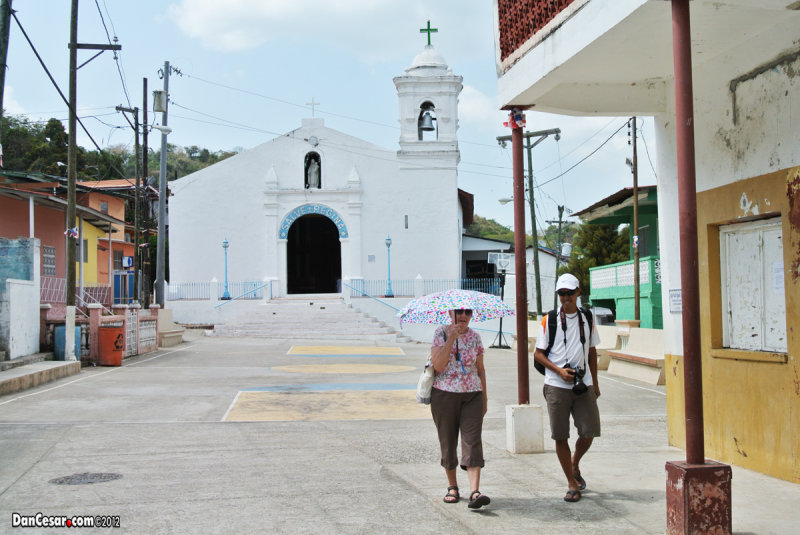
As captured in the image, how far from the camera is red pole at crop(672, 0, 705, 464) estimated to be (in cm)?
499

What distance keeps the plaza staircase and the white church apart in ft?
12.2

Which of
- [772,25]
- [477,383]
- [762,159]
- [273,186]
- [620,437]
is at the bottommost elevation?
[620,437]

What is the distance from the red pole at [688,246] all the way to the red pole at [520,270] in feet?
9.39

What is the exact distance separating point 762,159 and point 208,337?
2348cm

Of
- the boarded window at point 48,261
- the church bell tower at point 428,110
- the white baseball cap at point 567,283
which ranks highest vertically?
the church bell tower at point 428,110

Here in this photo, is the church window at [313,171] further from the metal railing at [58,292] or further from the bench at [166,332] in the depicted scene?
the metal railing at [58,292]

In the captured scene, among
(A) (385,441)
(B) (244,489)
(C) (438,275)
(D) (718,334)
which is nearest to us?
(B) (244,489)

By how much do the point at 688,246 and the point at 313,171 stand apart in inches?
1227

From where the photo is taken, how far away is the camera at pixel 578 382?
20.1 feet

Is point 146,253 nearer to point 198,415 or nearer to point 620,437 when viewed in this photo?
point 198,415

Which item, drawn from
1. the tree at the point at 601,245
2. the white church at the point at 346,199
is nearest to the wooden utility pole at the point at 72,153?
the white church at the point at 346,199

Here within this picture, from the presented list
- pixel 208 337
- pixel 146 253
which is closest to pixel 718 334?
pixel 208 337

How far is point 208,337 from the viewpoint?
2788 cm

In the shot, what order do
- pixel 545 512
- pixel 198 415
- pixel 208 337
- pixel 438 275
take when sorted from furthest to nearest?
pixel 438 275 < pixel 208 337 < pixel 198 415 < pixel 545 512
